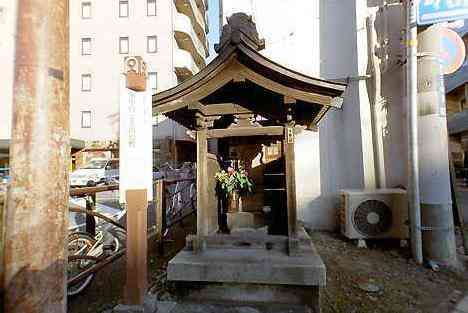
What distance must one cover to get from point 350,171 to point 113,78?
24.4 m

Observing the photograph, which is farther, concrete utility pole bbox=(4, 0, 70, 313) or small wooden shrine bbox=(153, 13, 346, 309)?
small wooden shrine bbox=(153, 13, 346, 309)

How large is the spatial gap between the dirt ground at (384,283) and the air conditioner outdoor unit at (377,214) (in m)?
0.35

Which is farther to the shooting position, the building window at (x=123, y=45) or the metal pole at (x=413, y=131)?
the building window at (x=123, y=45)

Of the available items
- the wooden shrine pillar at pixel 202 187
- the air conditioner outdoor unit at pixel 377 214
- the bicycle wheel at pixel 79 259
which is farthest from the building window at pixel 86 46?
the air conditioner outdoor unit at pixel 377 214

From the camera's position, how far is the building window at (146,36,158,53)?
26234 mm

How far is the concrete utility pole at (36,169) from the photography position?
1.30m

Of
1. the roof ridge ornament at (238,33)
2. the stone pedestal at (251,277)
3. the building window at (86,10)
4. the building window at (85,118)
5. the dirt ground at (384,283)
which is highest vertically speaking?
the building window at (86,10)

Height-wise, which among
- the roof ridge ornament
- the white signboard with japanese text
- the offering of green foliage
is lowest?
the offering of green foliage

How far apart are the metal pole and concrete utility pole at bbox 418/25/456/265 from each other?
6.5 inches

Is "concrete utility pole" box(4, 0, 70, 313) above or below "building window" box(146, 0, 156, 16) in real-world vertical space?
below

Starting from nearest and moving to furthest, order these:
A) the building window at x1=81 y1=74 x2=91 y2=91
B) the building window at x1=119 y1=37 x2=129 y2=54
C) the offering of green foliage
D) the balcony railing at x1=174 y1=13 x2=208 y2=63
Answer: the offering of green foliage < the building window at x1=81 y1=74 x2=91 y2=91 < the building window at x1=119 y1=37 x2=129 y2=54 < the balcony railing at x1=174 y1=13 x2=208 y2=63

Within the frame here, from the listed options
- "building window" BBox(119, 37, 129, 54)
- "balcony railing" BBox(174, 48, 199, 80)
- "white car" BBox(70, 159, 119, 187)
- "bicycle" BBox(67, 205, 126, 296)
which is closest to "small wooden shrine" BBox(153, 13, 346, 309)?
"bicycle" BBox(67, 205, 126, 296)

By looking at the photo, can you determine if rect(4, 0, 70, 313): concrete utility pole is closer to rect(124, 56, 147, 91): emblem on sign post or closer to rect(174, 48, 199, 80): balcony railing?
rect(124, 56, 147, 91): emblem on sign post

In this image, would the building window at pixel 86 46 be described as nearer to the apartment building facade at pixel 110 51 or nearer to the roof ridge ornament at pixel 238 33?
the apartment building facade at pixel 110 51
